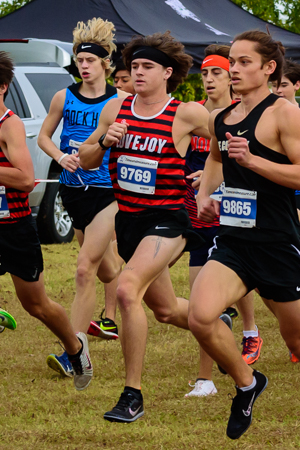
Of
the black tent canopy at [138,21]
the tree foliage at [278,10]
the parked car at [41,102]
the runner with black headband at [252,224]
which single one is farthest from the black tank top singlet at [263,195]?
the tree foliage at [278,10]

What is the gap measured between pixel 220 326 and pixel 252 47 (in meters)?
1.53

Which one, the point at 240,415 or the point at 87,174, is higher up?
the point at 87,174

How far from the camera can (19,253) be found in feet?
16.7

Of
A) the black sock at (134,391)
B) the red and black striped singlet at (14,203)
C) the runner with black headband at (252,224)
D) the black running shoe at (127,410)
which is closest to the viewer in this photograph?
the runner with black headband at (252,224)

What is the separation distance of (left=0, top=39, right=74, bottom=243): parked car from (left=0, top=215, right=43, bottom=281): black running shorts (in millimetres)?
5423

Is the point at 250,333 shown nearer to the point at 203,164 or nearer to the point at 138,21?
the point at 203,164

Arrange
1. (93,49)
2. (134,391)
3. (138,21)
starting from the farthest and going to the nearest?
(138,21) < (93,49) < (134,391)

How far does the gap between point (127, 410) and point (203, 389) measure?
995 mm

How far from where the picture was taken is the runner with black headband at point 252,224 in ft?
13.1

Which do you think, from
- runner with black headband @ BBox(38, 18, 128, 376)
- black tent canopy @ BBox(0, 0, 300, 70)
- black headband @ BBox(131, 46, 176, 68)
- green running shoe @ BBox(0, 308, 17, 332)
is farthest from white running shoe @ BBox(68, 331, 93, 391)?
black tent canopy @ BBox(0, 0, 300, 70)

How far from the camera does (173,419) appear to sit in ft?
15.2

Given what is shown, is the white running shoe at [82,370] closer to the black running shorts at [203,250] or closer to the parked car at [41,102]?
the black running shorts at [203,250]

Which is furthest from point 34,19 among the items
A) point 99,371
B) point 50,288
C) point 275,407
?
point 275,407

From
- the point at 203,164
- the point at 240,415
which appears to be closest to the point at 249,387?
the point at 240,415
